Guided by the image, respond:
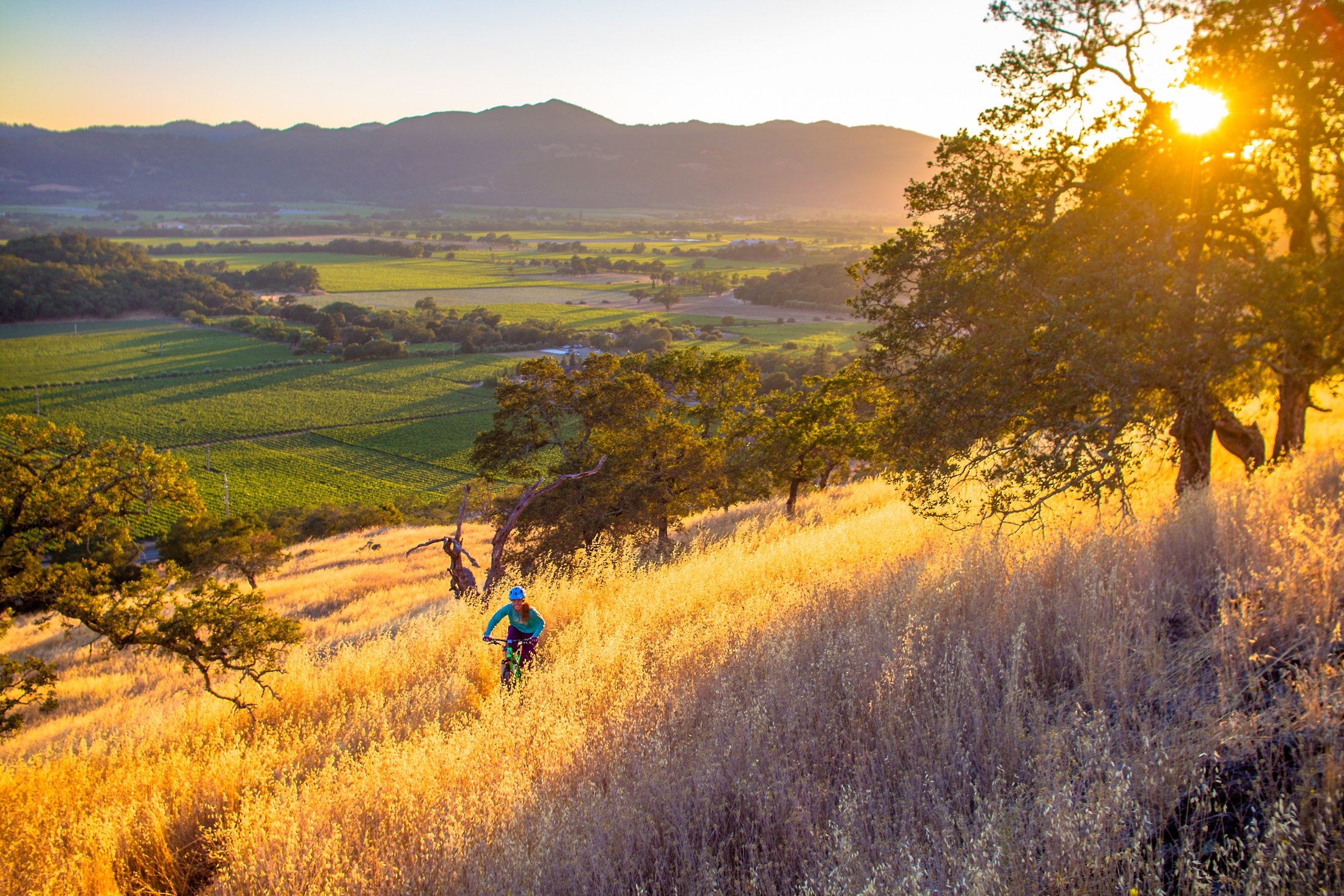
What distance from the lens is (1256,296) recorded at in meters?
6.71

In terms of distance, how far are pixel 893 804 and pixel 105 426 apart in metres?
85.1

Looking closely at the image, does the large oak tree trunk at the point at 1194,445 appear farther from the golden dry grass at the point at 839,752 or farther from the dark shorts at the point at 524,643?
the dark shorts at the point at 524,643

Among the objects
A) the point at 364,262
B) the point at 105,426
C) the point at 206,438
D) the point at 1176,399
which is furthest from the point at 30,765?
the point at 364,262

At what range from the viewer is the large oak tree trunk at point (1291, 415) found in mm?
8617

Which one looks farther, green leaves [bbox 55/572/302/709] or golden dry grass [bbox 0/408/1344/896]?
green leaves [bbox 55/572/302/709]

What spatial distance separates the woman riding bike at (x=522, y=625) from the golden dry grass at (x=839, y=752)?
1.26 ft

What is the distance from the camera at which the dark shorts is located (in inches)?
247

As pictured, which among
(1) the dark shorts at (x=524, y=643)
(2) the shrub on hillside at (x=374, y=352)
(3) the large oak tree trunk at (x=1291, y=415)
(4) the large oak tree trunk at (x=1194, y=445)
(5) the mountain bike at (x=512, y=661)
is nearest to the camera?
(5) the mountain bike at (x=512, y=661)

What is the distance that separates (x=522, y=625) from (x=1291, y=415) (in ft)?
33.3

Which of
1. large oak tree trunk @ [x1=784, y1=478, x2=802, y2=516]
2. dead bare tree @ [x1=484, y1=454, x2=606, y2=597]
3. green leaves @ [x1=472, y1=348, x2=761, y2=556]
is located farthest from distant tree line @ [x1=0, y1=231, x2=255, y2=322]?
large oak tree trunk @ [x1=784, y1=478, x2=802, y2=516]

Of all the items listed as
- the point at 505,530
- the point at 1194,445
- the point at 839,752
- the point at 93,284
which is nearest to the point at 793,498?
the point at 505,530

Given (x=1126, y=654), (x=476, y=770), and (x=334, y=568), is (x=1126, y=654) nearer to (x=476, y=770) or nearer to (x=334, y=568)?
→ (x=476, y=770)

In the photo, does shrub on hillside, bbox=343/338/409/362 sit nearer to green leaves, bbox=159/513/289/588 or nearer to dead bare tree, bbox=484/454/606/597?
green leaves, bbox=159/513/289/588

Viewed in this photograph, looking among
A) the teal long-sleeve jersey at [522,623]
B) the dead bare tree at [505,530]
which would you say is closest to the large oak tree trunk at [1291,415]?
the teal long-sleeve jersey at [522,623]
